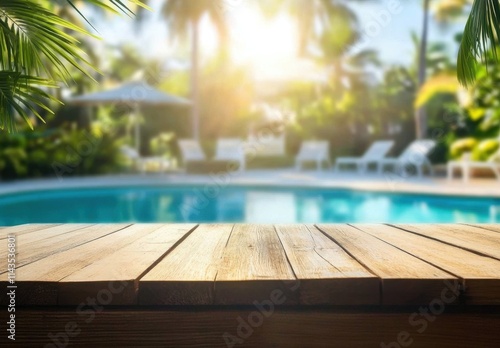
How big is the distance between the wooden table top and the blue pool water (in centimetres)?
590

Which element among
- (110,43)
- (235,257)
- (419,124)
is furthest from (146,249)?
(110,43)

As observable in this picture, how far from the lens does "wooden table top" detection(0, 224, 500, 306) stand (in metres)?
1.22

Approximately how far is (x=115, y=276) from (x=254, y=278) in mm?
330

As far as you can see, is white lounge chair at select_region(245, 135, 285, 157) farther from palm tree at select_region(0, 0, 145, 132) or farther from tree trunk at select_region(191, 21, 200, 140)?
palm tree at select_region(0, 0, 145, 132)

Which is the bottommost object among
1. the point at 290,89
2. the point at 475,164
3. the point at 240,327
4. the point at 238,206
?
the point at 238,206

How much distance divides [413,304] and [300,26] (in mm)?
20961

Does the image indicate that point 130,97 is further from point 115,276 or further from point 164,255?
point 115,276

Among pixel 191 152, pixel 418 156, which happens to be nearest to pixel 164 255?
pixel 418 156

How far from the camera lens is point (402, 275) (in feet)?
4.08

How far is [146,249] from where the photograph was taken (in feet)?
5.43

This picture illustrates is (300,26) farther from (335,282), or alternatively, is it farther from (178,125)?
(335,282)

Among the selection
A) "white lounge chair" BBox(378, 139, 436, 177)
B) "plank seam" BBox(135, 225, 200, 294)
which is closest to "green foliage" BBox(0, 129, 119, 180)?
"white lounge chair" BBox(378, 139, 436, 177)

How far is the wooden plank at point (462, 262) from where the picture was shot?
4.01 feet

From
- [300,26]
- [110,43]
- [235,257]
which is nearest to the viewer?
[235,257]
